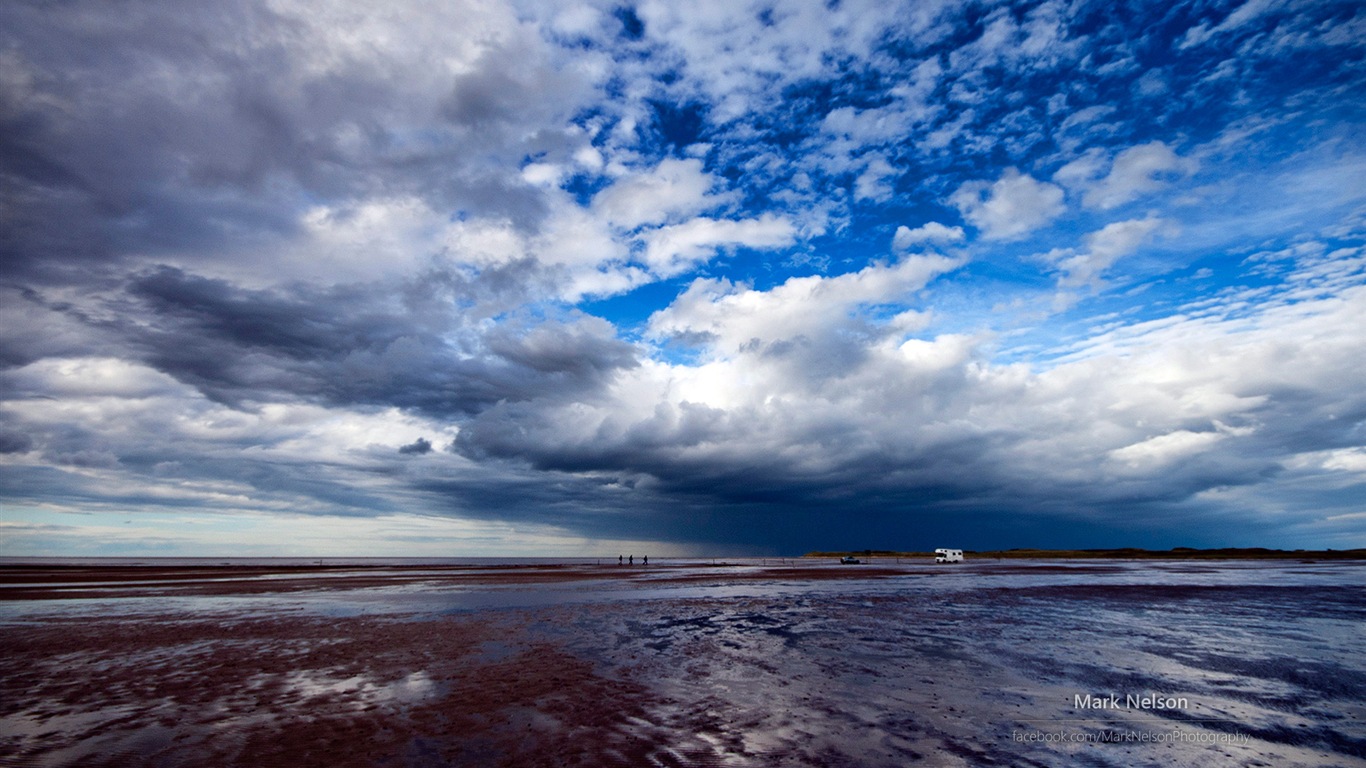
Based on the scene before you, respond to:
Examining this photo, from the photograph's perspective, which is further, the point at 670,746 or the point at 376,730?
the point at 376,730

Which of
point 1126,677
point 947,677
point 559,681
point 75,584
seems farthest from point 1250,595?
point 75,584

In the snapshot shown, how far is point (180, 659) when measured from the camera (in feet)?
64.5

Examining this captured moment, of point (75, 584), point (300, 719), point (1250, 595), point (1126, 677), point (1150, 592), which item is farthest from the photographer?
point (75, 584)

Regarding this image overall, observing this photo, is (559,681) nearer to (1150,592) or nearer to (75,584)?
(1150,592)

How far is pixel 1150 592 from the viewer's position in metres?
39.6

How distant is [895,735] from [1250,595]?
135 ft

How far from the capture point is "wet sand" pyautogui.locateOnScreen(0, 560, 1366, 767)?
10500 millimetres

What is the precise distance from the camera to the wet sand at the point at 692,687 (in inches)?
413

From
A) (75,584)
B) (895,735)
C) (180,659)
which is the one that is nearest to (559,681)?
(895,735)

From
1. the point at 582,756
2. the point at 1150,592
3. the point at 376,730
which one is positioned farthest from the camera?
the point at 1150,592

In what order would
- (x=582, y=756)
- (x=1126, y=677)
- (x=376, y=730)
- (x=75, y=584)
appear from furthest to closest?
1. (x=75, y=584)
2. (x=1126, y=677)
3. (x=376, y=730)
4. (x=582, y=756)

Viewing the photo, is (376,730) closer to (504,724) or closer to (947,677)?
(504,724)

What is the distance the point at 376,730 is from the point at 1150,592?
46.7 m

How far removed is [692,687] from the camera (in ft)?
49.4
